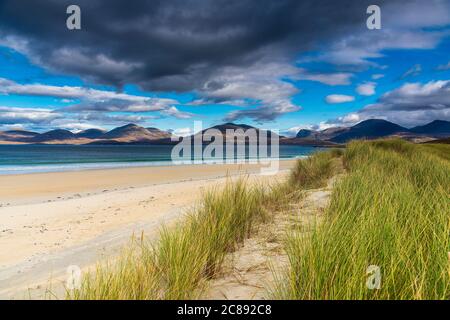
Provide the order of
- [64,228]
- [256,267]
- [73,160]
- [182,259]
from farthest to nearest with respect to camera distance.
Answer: [73,160] → [64,228] → [256,267] → [182,259]

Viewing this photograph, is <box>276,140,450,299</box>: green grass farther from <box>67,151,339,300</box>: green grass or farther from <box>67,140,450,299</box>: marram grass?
<box>67,151,339,300</box>: green grass

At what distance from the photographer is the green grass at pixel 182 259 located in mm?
2557

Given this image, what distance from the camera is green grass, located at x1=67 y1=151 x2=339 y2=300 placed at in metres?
2.56

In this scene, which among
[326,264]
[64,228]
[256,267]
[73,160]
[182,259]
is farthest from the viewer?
[73,160]

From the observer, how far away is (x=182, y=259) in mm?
3152

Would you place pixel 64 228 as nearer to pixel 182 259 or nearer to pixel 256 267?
pixel 182 259

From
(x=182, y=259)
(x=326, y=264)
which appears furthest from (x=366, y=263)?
(x=182, y=259)

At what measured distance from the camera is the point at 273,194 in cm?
704

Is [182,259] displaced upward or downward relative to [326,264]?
downward

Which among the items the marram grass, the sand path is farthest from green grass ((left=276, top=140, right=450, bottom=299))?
the sand path

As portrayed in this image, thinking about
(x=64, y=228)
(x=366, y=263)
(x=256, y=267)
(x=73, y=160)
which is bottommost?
(x=64, y=228)

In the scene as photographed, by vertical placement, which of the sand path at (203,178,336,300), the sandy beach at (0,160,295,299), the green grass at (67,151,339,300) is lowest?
the sandy beach at (0,160,295,299)

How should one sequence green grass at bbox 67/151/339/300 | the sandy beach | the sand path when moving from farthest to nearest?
the sandy beach, the sand path, green grass at bbox 67/151/339/300

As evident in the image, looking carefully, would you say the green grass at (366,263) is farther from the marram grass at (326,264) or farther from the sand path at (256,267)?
the sand path at (256,267)
